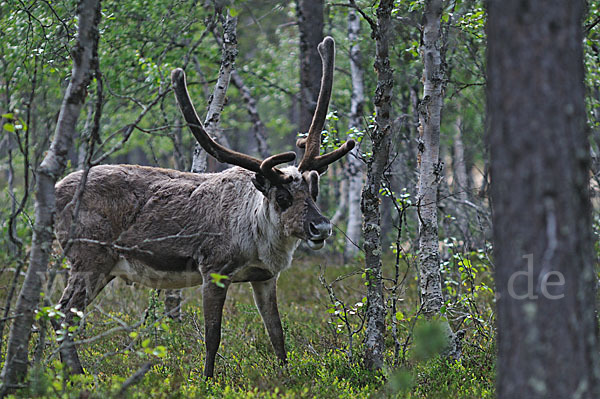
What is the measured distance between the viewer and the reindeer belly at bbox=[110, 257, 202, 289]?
616cm

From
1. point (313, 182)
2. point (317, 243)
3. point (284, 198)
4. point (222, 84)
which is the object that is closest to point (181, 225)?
point (284, 198)

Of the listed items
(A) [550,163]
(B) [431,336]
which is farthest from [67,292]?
(A) [550,163]

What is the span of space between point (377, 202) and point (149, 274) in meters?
2.60

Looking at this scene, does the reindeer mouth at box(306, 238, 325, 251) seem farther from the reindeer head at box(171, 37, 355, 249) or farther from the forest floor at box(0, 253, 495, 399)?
the forest floor at box(0, 253, 495, 399)

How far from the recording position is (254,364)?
5.84 metres

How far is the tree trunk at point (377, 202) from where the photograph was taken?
A: 5.15 metres

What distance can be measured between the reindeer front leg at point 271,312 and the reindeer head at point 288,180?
0.85 metres

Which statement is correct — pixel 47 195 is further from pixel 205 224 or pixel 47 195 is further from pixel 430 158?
pixel 430 158

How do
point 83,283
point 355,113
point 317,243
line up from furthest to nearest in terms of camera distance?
1. point 355,113
2. point 83,283
3. point 317,243

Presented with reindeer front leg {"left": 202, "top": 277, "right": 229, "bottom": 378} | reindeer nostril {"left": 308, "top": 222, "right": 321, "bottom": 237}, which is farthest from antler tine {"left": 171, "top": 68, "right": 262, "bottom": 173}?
reindeer front leg {"left": 202, "top": 277, "right": 229, "bottom": 378}

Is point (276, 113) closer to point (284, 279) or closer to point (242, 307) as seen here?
point (284, 279)

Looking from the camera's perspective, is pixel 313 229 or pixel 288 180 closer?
pixel 313 229

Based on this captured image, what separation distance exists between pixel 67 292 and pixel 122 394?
2142 mm

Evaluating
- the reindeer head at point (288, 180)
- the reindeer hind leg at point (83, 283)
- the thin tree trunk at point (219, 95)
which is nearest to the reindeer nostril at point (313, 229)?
the reindeer head at point (288, 180)
